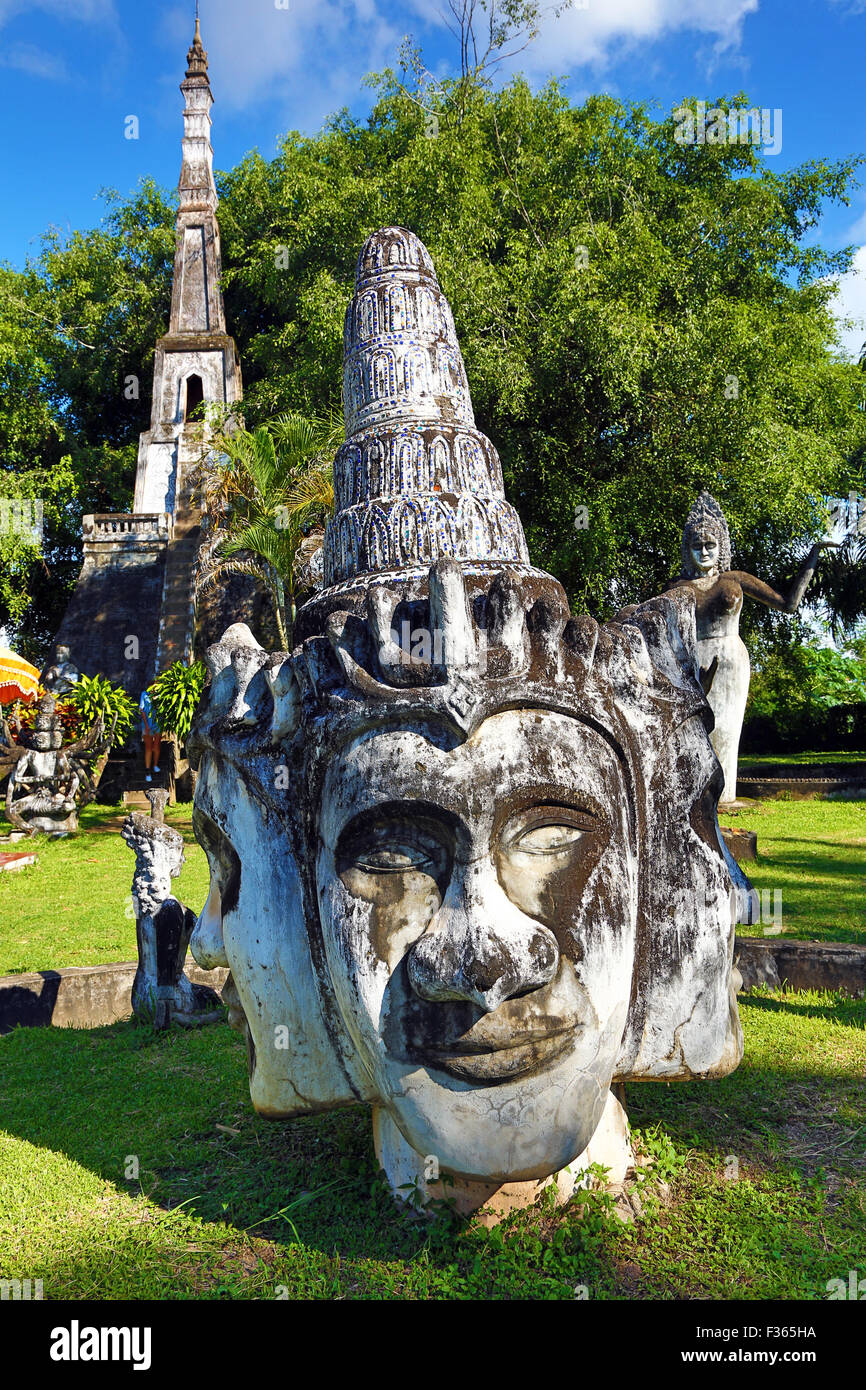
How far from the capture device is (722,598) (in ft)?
22.6

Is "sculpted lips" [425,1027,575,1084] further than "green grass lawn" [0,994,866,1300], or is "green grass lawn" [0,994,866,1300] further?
"green grass lawn" [0,994,866,1300]

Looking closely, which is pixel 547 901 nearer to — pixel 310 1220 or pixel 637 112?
pixel 310 1220

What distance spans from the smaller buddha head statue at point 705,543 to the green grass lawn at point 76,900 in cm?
453

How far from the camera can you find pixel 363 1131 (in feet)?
11.9

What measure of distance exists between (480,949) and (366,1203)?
121 centimetres

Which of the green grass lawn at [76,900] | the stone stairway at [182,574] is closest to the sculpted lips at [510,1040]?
the green grass lawn at [76,900]

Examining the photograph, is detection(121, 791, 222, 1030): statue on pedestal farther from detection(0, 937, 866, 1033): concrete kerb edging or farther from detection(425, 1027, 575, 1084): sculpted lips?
detection(425, 1027, 575, 1084): sculpted lips

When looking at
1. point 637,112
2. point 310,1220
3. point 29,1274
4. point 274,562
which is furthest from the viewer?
point 637,112

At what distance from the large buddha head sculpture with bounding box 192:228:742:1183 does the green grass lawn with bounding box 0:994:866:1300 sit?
1.22 feet

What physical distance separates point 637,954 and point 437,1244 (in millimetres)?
1008

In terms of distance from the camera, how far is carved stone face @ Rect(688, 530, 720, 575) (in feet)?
23.3

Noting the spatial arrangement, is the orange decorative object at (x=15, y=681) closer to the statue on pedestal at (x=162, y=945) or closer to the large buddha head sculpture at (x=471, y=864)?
the statue on pedestal at (x=162, y=945)

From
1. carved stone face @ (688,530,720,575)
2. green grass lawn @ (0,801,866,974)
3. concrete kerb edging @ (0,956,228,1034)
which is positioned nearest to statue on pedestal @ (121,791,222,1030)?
concrete kerb edging @ (0,956,228,1034)

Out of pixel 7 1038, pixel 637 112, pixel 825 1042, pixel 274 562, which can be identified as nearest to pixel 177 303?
pixel 637 112
